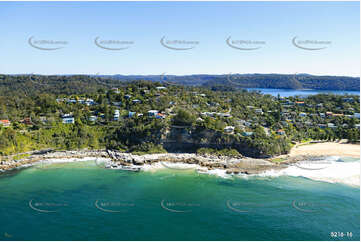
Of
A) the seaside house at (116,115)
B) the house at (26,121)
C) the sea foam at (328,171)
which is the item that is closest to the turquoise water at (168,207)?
the sea foam at (328,171)

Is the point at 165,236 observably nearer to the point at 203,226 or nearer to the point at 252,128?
the point at 203,226

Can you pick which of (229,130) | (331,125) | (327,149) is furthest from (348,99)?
(229,130)

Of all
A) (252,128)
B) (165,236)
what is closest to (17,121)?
(165,236)

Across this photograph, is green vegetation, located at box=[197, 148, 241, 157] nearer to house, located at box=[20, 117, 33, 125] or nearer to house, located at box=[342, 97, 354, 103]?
house, located at box=[20, 117, 33, 125]

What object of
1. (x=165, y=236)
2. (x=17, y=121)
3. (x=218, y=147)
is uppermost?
(x=17, y=121)

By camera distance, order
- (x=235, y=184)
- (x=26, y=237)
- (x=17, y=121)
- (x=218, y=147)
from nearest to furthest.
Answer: (x=26, y=237) → (x=235, y=184) → (x=218, y=147) → (x=17, y=121)

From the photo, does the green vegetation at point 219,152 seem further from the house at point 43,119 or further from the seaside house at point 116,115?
the house at point 43,119
